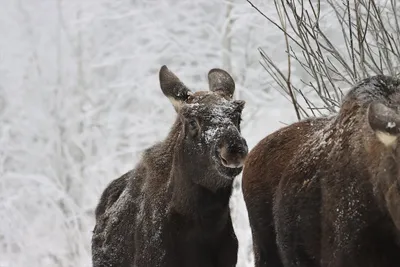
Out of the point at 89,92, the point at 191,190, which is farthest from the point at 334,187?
the point at 89,92

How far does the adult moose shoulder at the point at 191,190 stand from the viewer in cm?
541

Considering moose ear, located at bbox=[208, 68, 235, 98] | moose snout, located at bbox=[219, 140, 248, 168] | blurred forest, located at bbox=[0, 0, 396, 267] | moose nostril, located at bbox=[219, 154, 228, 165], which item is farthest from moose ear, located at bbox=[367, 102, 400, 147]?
blurred forest, located at bbox=[0, 0, 396, 267]

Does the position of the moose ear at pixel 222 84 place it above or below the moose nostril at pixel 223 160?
above

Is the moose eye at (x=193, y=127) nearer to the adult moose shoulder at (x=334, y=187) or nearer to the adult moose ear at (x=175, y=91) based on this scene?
the adult moose ear at (x=175, y=91)

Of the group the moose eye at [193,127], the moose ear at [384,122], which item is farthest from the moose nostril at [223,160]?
the moose ear at [384,122]

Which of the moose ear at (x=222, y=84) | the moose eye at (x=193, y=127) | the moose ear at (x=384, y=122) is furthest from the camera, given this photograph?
the moose ear at (x=222, y=84)

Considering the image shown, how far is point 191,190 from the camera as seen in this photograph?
5699mm

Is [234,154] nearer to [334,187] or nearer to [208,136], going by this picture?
[208,136]

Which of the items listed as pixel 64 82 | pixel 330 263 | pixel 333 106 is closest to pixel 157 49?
pixel 64 82

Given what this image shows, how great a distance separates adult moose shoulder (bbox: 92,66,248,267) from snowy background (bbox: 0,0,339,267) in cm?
1181

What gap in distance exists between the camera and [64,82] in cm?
2130

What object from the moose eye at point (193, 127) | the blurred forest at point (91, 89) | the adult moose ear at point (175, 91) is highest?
the blurred forest at point (91, 89)

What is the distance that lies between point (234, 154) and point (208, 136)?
1.27 feet

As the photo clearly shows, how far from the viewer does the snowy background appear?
62.2 feet
